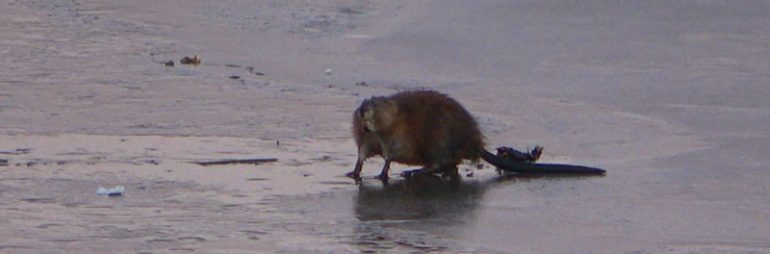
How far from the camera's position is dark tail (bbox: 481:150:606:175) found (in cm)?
822

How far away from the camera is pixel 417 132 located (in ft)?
28.0

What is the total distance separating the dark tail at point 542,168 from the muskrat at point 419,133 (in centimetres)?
5

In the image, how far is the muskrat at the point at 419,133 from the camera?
8.36 m

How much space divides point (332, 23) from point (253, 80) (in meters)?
3.47

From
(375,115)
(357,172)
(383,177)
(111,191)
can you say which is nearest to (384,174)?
(383,177)

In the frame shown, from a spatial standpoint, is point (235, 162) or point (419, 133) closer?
point (235, 162)

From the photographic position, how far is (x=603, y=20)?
1444cm

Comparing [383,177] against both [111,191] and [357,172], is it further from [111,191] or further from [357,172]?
[111,191]

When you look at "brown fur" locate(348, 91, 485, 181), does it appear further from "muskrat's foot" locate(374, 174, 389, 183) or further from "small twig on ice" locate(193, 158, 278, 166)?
"small twig on ice" locate(193, 158, 278, 166)

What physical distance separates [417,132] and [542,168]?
626 mm

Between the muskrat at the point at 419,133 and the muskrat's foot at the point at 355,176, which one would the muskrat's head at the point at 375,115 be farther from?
the muskrat's foot at the point at 355,176

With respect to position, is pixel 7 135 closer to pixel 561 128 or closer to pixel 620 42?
pixel 561 128

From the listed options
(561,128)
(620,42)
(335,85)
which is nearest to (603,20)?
(620,42)

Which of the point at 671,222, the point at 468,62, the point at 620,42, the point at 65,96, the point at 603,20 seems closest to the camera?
the point at 671,222
